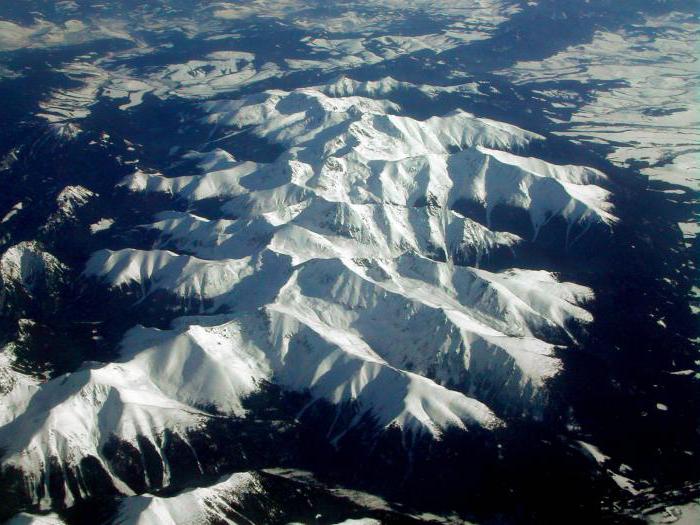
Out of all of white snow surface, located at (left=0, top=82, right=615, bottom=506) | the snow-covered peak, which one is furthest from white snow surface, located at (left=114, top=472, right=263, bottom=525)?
the snow-covered peak

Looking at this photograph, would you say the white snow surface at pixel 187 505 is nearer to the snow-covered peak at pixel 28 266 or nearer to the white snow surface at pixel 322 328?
the white snow surface at pixel 322 328

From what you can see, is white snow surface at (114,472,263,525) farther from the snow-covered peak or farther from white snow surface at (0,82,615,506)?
the snow-covered peak

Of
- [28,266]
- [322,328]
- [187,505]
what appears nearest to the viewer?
[187,505]

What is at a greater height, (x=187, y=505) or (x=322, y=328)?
(x=187, y=505)

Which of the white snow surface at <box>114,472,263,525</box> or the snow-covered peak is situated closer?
the white snow surface at <box>114,472,263,525</box>

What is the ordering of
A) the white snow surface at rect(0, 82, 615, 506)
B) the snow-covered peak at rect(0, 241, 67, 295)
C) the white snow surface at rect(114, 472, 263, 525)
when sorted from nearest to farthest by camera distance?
the white snow surface at rect(114, 472, 263, 525) < the white snow surface at rect(0, 82, 615, 506) < the snow-covered peak at rect(0, 241, 67, 295)

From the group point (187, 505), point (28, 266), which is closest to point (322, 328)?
point (187, 505)

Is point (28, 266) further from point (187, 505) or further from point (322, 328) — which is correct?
point (187, 505)

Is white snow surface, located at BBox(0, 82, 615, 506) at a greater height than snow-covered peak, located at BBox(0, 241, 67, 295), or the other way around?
snow-covered peak, located at BBox(0, 241, 67, 295)

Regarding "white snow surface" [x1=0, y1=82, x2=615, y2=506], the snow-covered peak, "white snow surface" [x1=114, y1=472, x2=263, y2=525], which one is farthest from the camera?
the snow-covered peak

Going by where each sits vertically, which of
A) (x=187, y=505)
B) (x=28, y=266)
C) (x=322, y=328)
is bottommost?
(x=322, y=328)

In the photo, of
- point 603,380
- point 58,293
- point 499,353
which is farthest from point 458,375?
point 58,293
